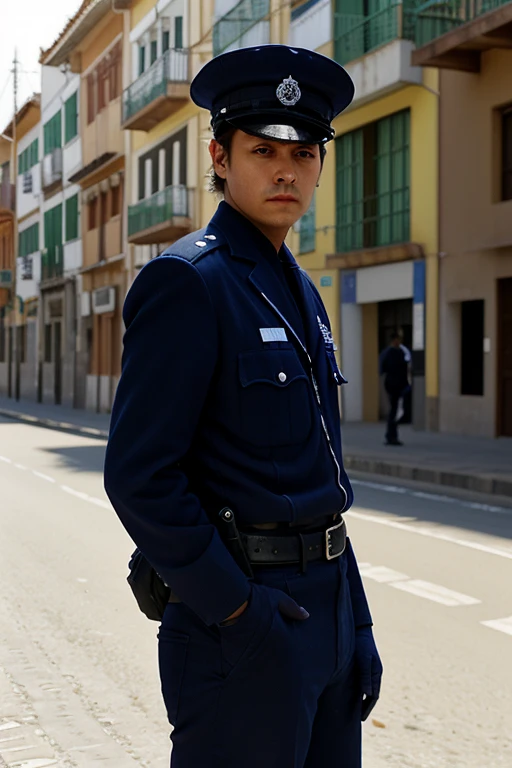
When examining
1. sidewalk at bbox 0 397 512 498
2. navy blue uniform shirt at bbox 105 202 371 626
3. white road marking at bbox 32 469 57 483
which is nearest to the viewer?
navy blue uniform shirt at bbox 105 202 371 626

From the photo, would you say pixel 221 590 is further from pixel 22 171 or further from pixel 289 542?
pixel 22 171

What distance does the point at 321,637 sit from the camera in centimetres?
214

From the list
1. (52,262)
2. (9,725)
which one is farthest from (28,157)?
(9,725)

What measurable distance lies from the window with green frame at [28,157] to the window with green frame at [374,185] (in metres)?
26.7

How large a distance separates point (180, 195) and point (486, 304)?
41.9 ft

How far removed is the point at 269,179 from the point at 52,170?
42.3 meters

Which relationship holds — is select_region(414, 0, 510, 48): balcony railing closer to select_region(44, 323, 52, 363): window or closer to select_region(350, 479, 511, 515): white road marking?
select_region(350, 479, 511, 515): white road marking

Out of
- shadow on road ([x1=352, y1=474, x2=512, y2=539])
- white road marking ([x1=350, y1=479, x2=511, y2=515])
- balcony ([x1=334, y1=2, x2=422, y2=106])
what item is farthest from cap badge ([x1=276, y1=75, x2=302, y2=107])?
balcony ([x1=334, y1=2, x2=422, y2=106])

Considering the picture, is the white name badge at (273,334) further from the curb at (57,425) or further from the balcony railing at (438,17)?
the curb at (57,425)

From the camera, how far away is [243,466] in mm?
2061

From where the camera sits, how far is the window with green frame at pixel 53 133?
43156 millimetres

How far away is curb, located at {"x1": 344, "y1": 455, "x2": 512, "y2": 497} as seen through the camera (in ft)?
40.1

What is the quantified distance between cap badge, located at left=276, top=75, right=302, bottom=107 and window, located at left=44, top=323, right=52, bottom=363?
42.5 m

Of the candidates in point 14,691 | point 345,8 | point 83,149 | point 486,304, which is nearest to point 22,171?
point 83,149
